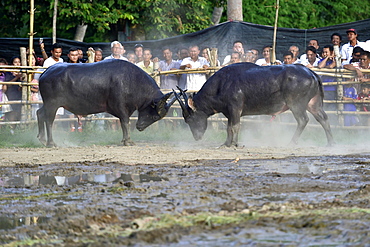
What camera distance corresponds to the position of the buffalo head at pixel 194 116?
39.6 ft

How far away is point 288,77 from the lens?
11305 millimetres

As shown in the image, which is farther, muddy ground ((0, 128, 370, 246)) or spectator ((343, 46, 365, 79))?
spectator ((343, 46, 365, 79))

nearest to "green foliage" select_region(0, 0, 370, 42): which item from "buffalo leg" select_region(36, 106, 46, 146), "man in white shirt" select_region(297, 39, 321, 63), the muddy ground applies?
"man in white shirt" select_region(297, 39, 321, 63)

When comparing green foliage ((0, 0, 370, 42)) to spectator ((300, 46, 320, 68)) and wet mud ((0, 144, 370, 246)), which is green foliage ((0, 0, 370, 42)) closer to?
spectator ((300, 46, 320, 68))

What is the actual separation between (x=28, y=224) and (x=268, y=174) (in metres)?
3.30

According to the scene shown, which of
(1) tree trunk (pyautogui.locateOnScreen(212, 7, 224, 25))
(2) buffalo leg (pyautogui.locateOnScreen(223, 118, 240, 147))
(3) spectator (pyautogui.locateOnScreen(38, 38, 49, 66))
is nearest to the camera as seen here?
(2) buffalo leg (pyautogui.locateOnScreen(223, 118, 240, 147))

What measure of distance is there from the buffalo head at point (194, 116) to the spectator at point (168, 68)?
9.30 ft

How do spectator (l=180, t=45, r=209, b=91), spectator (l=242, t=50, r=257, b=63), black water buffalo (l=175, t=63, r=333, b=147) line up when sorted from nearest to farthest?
black water buffalo (l=175, t=63, r=333, b=147)
spectator (l=242, t=50, r=257, b=63)
spectator (l=180, t=45, r=209, b=91)

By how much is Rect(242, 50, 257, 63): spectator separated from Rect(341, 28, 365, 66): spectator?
1.99 m

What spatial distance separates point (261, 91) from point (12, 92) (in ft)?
21.1

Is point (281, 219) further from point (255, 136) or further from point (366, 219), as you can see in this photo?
point (255, 136)

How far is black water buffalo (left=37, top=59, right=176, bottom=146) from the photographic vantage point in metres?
11.7

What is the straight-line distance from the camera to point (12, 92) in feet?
49.8

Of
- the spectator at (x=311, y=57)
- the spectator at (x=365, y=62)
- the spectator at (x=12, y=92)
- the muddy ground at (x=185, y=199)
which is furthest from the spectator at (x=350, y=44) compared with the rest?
the spectator at (x=12, y=92)
